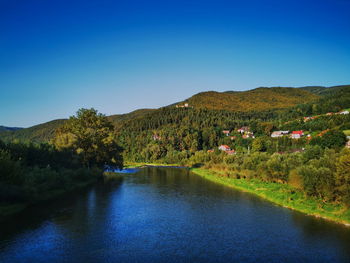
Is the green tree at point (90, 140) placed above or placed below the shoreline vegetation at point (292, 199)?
above

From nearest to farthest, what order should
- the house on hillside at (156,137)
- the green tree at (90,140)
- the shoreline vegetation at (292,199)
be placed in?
the shoreline vegetation at (292,199) < the green tree at (90,140) < the house on hillside at (156,137)

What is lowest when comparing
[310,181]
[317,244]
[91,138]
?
[317,244]

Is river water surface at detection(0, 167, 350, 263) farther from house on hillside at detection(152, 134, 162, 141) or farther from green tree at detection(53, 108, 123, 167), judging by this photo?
house on hillside at detection(152, 134, 162, 141)

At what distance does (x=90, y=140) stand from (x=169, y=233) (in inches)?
1778

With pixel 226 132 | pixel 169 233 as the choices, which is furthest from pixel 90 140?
pixel 226 132

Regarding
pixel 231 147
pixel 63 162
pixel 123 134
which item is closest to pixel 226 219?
pixel 63 162

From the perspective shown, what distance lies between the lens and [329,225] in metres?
29.1

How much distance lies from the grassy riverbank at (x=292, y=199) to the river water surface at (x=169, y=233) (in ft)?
5.27

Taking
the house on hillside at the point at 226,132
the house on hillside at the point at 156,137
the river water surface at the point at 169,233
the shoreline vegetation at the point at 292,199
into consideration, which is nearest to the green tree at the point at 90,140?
the river water surface at the point at 169,233

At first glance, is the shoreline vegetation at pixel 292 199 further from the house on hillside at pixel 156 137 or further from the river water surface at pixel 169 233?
the house on hillside at pixel 156 137

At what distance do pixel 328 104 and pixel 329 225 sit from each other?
117004mm

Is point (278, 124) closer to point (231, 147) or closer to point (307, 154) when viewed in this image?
point (231, 147)

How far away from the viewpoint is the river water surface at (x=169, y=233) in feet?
72.3

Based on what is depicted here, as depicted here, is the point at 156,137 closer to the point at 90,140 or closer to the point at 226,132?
the point at 226,132
